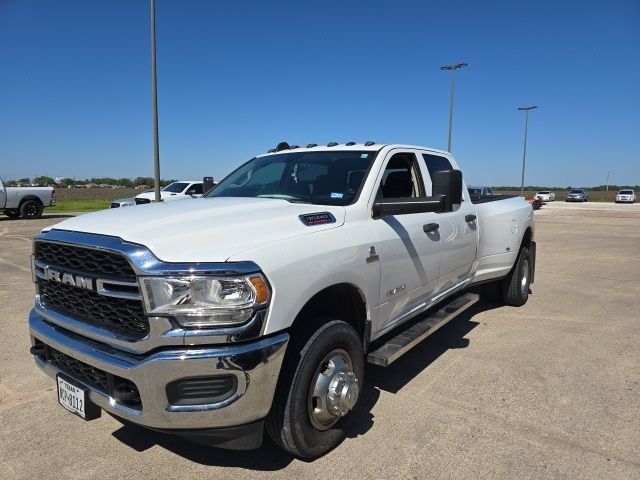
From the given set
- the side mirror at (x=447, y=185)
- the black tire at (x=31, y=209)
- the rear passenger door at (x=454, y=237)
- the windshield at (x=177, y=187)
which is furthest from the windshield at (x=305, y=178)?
the black tire at (x=31, y=209)

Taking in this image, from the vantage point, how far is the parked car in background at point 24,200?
1939 cm

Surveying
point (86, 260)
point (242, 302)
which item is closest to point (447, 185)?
point (242, 302)

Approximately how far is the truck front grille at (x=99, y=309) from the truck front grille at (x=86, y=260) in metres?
0.12

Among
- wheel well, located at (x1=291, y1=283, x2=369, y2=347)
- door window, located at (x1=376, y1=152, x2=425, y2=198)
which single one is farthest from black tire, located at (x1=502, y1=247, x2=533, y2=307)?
wheel well, located at (x1=291, y1=283, x2=369, y2=347)

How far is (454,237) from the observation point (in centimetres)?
443

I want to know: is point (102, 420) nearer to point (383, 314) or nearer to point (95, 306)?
point (95, 306)

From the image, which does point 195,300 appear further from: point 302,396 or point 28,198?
point 28,198

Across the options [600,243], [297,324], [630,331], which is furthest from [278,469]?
[600,243]

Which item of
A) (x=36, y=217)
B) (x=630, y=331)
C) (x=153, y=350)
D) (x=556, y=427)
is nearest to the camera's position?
(x=153, y=350)

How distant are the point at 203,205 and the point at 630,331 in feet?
15.9

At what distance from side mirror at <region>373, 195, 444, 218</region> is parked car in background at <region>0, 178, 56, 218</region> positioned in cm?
2069

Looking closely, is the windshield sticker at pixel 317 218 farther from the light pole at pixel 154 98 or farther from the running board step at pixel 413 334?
the light pole at pixel 154 98

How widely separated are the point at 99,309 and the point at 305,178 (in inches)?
74.3

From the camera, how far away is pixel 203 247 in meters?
2.31
